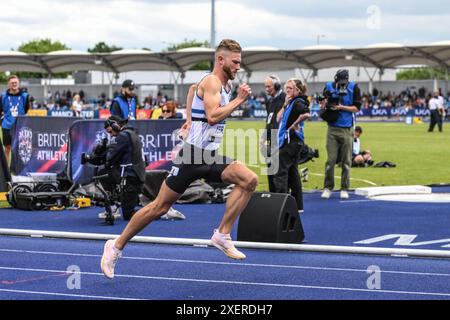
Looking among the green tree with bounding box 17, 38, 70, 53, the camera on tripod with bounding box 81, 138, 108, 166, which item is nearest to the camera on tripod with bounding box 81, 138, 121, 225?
the camera on tripod with bounding box 81, 138, 108, 166

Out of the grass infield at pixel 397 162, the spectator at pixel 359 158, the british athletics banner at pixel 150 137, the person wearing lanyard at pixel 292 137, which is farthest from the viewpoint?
the spectator at pixel 359 158

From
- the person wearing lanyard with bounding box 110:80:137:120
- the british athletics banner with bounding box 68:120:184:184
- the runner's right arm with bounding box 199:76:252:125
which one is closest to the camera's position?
the runner's right arm with bounding box 199:76:252:125

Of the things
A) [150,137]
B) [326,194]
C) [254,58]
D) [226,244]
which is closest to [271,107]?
[326,194]

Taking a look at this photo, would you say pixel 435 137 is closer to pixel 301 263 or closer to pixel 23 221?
pixel 23 221

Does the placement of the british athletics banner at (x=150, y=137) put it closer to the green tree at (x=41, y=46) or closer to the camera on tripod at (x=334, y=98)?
the camera on tripod at (x=334, y=98)

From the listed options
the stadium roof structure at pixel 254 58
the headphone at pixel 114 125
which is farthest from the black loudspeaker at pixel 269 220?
the stadium roof structure at pixel 254 58

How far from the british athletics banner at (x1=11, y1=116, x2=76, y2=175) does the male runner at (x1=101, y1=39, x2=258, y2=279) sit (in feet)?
30.9

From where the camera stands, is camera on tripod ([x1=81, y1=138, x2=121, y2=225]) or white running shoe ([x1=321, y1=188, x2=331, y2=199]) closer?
camera on tripod ([x1=81, y1=138, x2=121, y2=225])

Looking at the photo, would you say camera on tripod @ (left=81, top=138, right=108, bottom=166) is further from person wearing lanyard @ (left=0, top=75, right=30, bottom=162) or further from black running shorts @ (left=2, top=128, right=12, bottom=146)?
person wearing lanyard @ (left=0, top=75, right=30, bottom=162)

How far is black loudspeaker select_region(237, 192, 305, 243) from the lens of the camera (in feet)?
33.1

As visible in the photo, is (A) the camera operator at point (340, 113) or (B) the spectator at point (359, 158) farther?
(B) the spectator at point (359, 158)

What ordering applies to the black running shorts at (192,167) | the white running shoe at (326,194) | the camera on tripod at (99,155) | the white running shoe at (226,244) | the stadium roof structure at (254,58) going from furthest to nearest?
the stadium roof structure at (254,58) → the white running shoe at (326,194) → the camera on tripod at (99,155) → the white running shoe at (226,244) → the black running shorts at (192,167)

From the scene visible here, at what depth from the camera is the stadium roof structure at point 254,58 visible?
215ft

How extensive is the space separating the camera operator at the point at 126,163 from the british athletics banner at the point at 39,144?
409 centimetres
